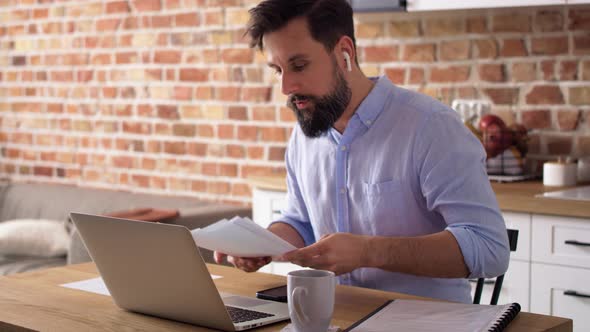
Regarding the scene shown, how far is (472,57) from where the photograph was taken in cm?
325

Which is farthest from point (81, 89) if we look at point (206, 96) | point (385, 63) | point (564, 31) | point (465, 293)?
point (465, 293)

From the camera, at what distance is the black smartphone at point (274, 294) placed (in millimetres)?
1701

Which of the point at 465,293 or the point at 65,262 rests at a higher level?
the point at 465,293

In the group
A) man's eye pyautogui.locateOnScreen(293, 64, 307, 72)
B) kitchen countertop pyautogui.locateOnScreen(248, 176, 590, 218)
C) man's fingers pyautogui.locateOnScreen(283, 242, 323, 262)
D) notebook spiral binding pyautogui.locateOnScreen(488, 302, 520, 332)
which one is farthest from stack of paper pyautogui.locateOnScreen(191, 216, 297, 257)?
kitchen countertop pyautogui.locateOnScreen(248, 176, 590, 218)

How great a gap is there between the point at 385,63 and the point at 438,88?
0.26 metres

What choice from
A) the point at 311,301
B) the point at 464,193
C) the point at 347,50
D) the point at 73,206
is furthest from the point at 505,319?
the point at 73,206

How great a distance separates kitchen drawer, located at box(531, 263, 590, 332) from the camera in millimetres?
2514

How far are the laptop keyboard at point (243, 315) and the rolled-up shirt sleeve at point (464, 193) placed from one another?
0.47 metres

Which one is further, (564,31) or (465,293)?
(564,31)

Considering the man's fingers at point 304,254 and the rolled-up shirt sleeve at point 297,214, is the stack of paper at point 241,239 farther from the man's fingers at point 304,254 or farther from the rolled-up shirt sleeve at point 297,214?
the rolled-up shirt sleeve at point 297,214

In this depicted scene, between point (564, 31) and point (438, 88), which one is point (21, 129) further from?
point (564, 31)

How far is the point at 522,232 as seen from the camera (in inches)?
104

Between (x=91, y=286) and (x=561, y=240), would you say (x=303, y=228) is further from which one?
(x=561, y=240)

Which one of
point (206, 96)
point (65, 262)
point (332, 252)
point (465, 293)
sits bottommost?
point (65, 262)
